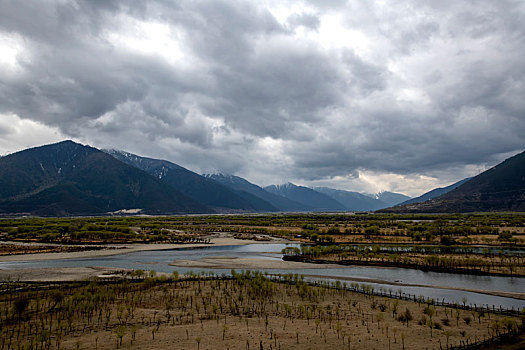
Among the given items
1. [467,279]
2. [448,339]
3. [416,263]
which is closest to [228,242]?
[416,263]

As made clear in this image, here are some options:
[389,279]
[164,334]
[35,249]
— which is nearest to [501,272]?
[389,279]

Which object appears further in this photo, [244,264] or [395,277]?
[244,264]

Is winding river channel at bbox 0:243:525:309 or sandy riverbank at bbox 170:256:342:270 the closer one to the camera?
winding river channel at bbox 0:243:525:309

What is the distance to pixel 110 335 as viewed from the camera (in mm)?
23656

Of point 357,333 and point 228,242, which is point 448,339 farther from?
point 228,242

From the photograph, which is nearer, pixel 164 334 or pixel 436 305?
pixel 164 334

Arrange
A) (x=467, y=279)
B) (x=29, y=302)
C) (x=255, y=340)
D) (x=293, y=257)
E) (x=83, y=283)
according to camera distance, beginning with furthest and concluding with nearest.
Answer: (x=293, y=257) < (x=467, y=279) < (x=83, y=283) < (x=29, y=302) < (x=255, y=340)

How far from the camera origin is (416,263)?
56.0 meters

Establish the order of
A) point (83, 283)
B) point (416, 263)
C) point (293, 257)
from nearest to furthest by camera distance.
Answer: point (83, 283)
point (416, 263)
point (293, 257)

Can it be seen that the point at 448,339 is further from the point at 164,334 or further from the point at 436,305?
the point at 164,334

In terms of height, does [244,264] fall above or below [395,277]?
below

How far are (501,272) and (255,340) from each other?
143ft

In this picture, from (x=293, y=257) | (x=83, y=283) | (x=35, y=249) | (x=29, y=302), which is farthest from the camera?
(x=35, y=249)

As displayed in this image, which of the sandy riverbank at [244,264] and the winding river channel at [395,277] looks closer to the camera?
the winding river channel at [395,277]
